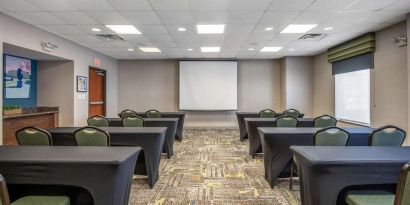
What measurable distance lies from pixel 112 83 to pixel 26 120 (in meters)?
4.19

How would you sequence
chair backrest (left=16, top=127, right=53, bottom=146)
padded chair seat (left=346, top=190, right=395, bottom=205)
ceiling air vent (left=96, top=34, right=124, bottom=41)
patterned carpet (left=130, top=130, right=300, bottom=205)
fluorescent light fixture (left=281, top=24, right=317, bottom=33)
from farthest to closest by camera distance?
ceiling air vent (left=96, top=34, right=124, bottom=41), fluorescent light fixture (left=281, top=24, right=317, bottom=33), patterned carpet (left=130, top=130, right=300, bottom=205), chair backrest (left=16, top=127, right=53, bottom=146), padded chair seat (left=346, top=190, right=395, bottom=205)

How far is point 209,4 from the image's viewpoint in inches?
159

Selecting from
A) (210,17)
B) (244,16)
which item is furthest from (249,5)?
(210,17)

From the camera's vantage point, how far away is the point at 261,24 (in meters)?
5.18

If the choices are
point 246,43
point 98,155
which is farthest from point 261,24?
point 98,155

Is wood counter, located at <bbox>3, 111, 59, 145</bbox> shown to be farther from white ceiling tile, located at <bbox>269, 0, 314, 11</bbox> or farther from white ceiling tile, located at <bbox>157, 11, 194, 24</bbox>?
white ceiling tile, located at <bbox>269, 0, 314, 11</bbox>

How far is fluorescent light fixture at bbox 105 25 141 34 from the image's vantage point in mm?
5297

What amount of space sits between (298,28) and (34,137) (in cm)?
518

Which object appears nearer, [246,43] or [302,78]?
[246,43]

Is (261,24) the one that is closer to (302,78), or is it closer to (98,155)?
(98,155)

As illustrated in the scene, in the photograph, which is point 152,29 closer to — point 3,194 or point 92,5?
Answer: point 92,5

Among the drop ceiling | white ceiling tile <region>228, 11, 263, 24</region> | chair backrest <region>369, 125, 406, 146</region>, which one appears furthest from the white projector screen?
chair backrest <region>369, 125, 406, 146</region>

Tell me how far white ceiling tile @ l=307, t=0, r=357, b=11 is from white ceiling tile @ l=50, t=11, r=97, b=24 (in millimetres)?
3957

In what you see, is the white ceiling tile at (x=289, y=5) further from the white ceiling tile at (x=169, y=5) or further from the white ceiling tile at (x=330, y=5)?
the white ceiling tile at (x=169, y=5)
